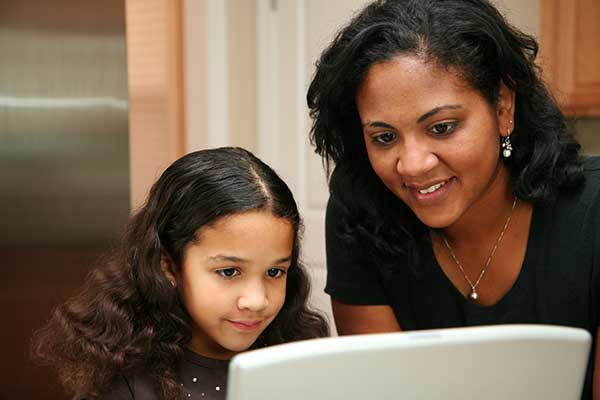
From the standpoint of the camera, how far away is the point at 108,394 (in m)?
1.12

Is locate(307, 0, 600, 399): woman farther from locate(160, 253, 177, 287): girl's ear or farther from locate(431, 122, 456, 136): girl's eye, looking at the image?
locate(160, 253, 177, 287): girl's ear

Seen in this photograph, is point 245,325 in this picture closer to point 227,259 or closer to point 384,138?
point 227,259

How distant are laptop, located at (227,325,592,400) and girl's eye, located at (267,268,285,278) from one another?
52 cm

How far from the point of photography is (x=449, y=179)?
116 centimetres

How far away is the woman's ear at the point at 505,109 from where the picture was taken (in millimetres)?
1229

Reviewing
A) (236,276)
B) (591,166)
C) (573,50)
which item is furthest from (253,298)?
(573,50)

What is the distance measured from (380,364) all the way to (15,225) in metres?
1.94

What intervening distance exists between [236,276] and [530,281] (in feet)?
1.56

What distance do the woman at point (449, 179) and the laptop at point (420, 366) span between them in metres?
0.46

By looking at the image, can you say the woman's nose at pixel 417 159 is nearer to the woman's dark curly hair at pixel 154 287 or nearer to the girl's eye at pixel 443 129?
the girl's eye at pixel 443 129

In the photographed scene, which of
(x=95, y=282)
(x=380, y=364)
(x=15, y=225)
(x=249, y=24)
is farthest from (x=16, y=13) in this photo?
(x=380, y=364)

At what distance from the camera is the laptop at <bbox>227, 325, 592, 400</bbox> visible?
636 mm

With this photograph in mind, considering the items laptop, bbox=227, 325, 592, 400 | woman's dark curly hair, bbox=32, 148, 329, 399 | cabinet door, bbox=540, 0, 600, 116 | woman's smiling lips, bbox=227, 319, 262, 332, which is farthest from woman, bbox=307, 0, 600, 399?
cabinet door, bbox=540, 0, 600, 116

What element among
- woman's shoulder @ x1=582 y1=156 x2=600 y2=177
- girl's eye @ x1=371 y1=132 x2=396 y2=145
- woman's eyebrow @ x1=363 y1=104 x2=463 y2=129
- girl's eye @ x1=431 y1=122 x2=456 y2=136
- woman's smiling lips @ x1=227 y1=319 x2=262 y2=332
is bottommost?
woman's smiling lips @ x1=227 y1=319 x2=262 y2=332
